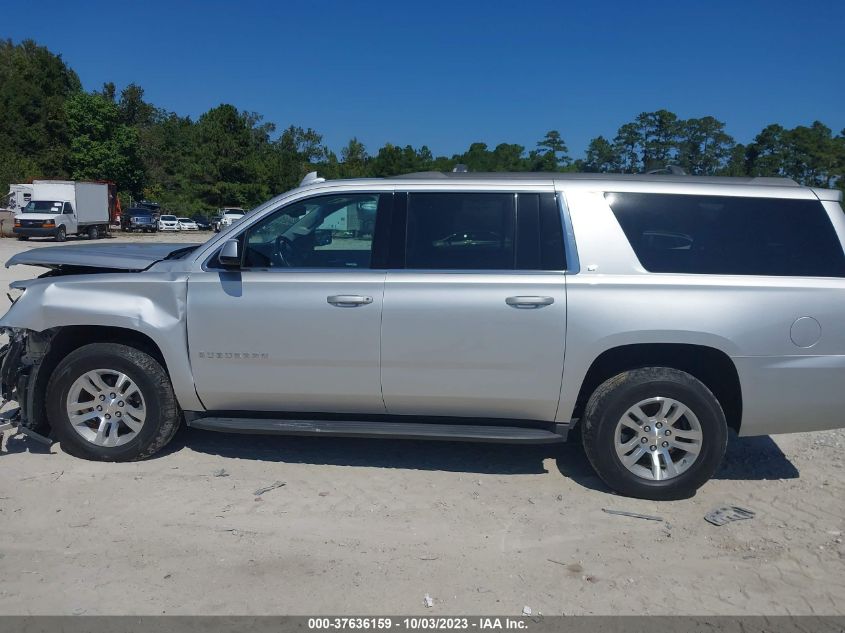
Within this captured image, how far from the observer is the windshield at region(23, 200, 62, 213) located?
33.9 m

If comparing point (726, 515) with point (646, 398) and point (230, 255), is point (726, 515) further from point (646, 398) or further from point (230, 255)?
point (230, 255)

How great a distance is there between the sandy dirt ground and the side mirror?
1.47m

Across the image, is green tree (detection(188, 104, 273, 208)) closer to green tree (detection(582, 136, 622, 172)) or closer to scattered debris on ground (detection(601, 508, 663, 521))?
green tree (detection(582, 136, 622, 172))

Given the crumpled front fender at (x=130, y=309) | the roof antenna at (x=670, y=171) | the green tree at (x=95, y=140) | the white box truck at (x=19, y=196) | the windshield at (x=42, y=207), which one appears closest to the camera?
the crumpled front fender at (x=130, y=309)

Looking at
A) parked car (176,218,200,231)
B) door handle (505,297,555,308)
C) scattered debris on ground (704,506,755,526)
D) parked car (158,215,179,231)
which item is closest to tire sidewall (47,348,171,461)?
door handle (505,297,555,308)

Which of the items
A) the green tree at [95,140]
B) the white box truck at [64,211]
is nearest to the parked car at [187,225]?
the green tree at [95,140]

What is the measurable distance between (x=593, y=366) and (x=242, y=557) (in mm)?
2480

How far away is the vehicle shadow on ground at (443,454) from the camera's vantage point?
17.0 ft

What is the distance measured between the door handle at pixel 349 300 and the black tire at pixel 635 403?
158 centimetres

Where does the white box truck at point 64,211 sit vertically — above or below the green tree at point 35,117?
below

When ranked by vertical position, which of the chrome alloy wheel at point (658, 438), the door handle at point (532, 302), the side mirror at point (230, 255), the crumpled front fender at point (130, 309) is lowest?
the chrome alloy wheel at point (658, 438)

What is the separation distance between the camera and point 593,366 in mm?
4801

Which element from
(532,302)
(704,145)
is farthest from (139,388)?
(704,145)

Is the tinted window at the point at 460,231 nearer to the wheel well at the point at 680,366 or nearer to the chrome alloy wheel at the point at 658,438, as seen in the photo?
the wheel well at the point at 680,366
